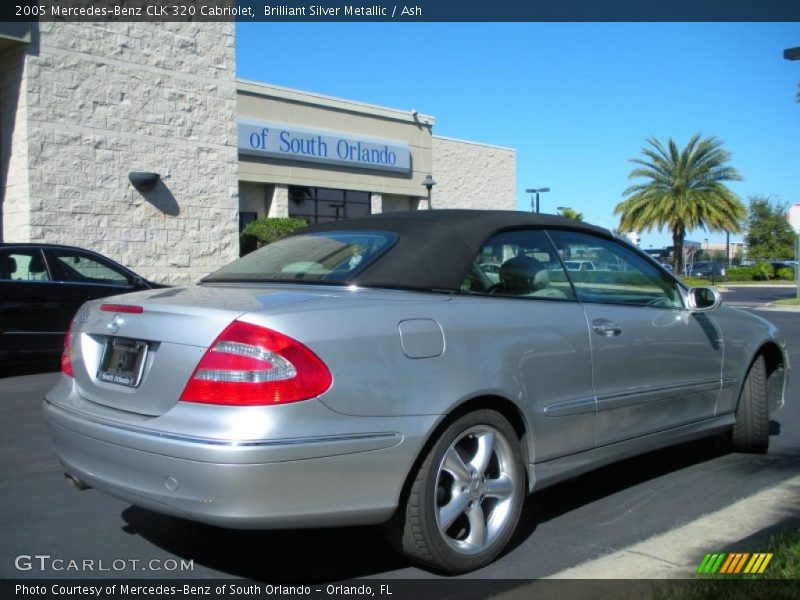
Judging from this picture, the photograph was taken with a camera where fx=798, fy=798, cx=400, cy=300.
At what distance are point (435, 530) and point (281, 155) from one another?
20982 millimetres

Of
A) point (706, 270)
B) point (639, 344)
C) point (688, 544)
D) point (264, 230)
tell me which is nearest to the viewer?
point (688, 544)

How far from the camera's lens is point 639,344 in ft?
14.6

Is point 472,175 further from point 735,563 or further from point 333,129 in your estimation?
point 735,563

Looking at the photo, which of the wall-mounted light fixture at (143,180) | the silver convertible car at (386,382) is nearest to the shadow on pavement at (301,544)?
the silver convertible car at (386,382)

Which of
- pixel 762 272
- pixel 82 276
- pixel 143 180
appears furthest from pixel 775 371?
pixel 762 272

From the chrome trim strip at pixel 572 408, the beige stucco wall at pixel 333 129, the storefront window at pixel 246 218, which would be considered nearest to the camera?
the chrome trim strip at pixel 572 408

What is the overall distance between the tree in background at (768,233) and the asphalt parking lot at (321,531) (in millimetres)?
59873

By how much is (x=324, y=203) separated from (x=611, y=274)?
68.9 feet

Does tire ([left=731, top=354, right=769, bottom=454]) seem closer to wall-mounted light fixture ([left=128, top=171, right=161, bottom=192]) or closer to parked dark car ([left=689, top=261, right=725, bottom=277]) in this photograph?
wall-mounted light fixture ([left=128, top=171, right=161, bottom=192])

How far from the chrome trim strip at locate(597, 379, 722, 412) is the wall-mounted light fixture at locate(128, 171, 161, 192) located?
11495 mm

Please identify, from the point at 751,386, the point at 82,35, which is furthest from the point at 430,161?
the point at 751,386

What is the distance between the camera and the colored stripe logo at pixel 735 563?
3414mm

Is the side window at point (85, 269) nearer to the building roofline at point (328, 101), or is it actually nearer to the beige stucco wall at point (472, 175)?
the building roofline at point (328, 101)

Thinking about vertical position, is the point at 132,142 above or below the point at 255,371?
above
